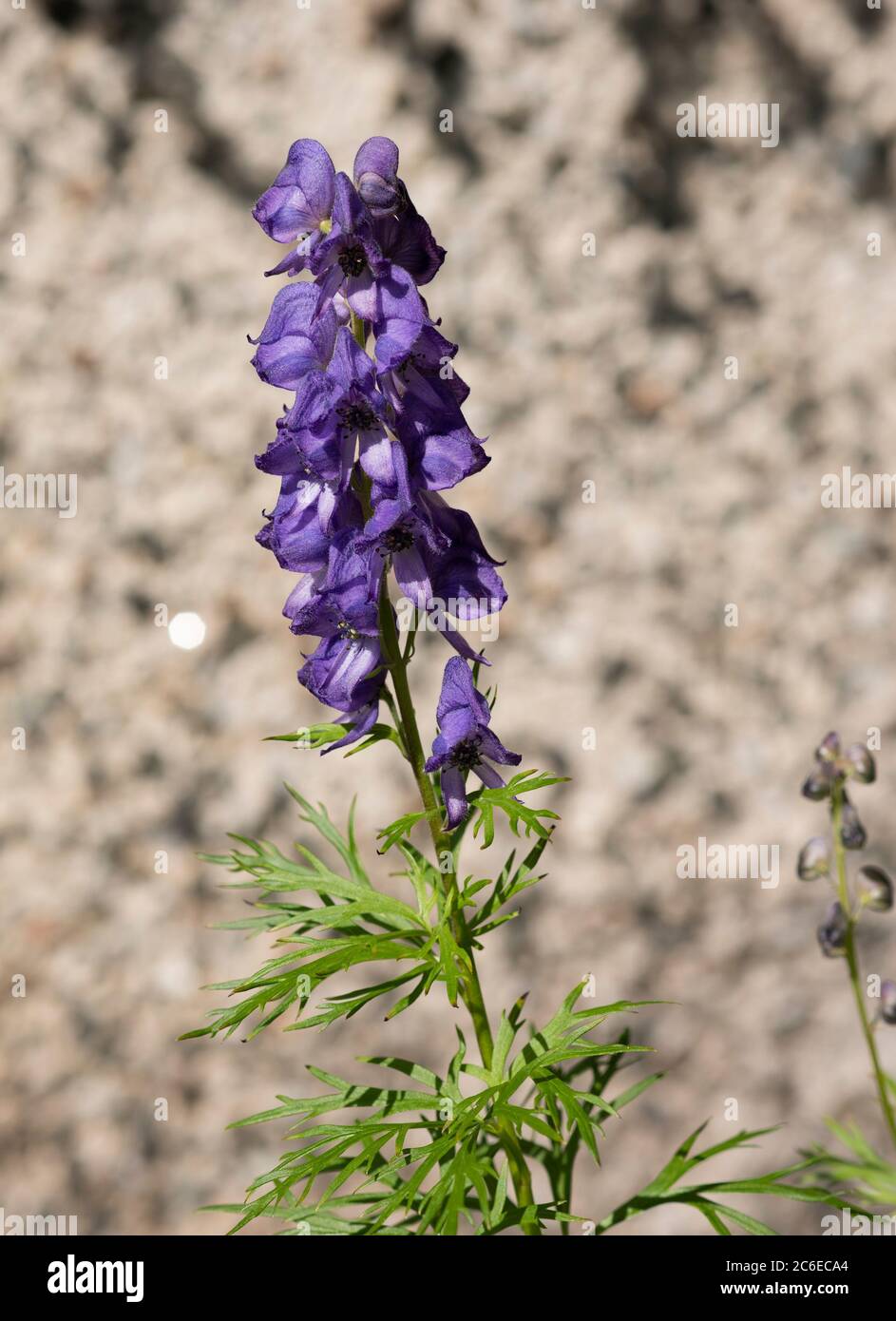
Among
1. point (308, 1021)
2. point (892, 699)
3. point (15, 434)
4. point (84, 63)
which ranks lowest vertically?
point (308, 1021)

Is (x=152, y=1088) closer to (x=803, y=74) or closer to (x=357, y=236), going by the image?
(x=357, y=236)

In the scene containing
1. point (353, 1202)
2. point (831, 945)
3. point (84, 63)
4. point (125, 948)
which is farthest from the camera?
point (125, 948)

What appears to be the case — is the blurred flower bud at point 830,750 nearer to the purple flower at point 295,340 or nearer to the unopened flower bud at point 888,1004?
the unopened flower bud at point 888,1004

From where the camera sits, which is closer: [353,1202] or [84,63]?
[353,1202]

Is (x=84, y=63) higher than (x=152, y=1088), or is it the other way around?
(x=84, y=63)

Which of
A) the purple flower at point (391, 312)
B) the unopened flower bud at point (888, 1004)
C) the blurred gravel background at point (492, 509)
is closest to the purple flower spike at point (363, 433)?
the purple flower at point (391, 312)

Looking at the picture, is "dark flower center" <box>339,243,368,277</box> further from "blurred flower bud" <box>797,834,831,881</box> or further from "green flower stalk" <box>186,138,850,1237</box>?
"blurred flower bud" <box>797,834,831,881</box>

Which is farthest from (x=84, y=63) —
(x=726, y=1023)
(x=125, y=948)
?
(x=726, y=1023)
